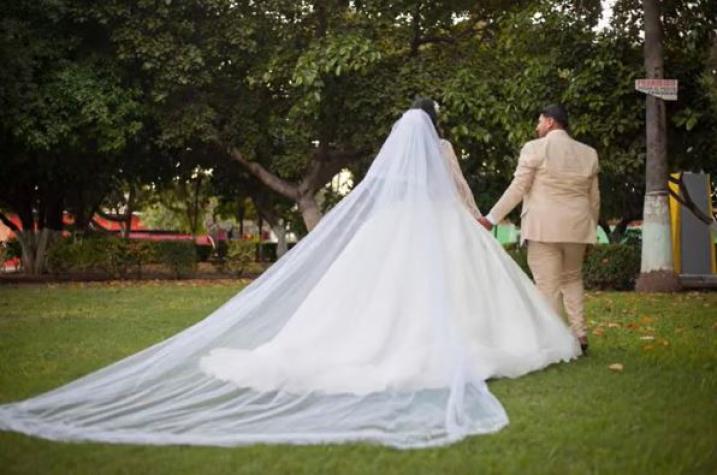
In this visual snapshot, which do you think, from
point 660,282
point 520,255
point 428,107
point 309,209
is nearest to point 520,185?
point 428,107

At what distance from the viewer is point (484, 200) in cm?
3145

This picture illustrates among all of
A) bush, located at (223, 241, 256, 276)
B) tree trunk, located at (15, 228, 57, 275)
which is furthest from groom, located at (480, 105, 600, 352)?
tree trunk, located at (15, 228, 57, 275)

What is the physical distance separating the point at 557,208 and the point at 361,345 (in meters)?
2.31

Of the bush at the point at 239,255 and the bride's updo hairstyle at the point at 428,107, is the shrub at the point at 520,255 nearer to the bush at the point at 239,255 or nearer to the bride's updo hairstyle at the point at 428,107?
the bush at the point at 239,255

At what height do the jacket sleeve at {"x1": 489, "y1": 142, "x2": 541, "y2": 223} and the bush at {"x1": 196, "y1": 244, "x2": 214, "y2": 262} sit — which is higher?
the jacket sleeve at {"x1": 489, "y1": 142, "x2": 541, "y2": 223}

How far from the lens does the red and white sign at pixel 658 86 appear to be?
1373 cm

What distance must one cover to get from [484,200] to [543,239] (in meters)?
25.1

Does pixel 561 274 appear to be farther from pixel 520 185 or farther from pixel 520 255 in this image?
pixel 520 255

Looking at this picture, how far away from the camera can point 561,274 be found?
6.93 meters

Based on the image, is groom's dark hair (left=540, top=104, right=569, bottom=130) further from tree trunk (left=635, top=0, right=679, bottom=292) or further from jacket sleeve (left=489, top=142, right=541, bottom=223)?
tree trunk (left=635, top=0, right=679, bottom=292)

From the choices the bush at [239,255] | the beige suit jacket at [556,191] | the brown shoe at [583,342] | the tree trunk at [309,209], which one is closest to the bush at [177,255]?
the bush at [239,255]

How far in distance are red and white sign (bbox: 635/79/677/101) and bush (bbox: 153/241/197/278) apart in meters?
12.4

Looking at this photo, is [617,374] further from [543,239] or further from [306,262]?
[306,262]

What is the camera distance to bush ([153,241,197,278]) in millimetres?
20844
